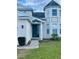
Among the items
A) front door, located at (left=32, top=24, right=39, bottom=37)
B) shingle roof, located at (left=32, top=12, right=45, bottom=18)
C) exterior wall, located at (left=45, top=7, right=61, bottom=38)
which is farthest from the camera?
exterior wall, located at (left=45, top=7, right=61, bottom=38)

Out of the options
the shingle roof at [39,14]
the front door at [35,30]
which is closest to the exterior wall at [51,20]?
the shingle roof at [39,14]

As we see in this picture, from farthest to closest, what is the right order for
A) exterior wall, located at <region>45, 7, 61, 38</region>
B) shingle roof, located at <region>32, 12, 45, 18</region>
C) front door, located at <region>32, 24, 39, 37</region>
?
1. exterior wall, located at <region>45, 7, 61, 38</region>
2. front door, located at <region>32, 24, 39, 37</region>
3. shingle roof, located at <region>32, 12, 45, 18</region>

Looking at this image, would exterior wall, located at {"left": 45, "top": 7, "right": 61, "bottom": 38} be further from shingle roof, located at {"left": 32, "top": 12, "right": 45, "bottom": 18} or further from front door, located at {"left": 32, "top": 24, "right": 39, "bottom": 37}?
front door, located at {"left": 32, "top": 24, "right": 39, "bottom": 37}

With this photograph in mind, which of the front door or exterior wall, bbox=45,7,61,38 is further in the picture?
exterior wall, bbox=45,7,61,38

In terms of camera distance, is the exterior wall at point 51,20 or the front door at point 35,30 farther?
the exterior wall at point 51,20

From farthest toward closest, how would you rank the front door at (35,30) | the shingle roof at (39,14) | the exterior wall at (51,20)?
the exterior wall at (51,20)
the front door at (35,30)
the shingle roof at (39,14)

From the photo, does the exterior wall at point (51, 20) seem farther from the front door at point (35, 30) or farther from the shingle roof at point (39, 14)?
the front door at point (35, 30)

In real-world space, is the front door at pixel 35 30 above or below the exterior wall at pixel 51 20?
below

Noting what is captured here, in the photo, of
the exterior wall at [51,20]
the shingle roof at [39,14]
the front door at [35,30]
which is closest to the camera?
the shingle roof at [39,14]

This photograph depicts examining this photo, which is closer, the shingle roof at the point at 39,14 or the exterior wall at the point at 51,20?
the shingle roof at the point at 39,14

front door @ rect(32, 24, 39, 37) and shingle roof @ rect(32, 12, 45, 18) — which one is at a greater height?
shingle roof @ rect(32, 12, 45, 18)

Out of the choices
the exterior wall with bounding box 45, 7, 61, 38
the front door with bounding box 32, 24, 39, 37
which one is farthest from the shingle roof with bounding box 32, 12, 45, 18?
the front door with bounding box 32, 24, 39, 37
